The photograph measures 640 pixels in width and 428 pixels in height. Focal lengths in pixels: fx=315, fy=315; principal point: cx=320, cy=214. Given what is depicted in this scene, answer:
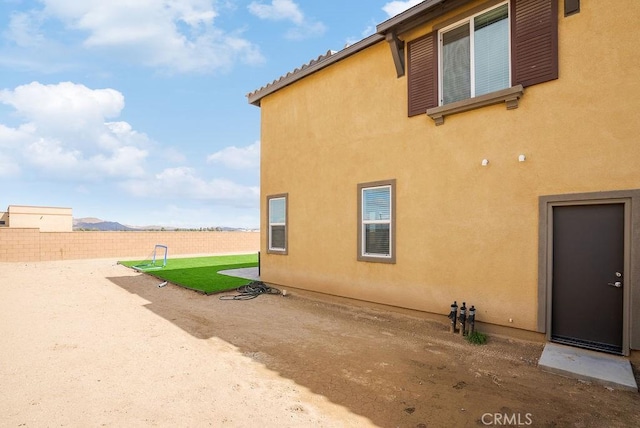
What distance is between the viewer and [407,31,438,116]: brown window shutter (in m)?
6.41

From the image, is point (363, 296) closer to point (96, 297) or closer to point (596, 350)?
point (596, 350)

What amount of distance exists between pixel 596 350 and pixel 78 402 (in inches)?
269

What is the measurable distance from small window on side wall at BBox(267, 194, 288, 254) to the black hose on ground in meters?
1.14

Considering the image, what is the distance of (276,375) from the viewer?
4.20 meters

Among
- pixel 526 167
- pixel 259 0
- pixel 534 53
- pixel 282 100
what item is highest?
pixel 259 0

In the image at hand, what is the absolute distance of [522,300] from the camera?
205 inches

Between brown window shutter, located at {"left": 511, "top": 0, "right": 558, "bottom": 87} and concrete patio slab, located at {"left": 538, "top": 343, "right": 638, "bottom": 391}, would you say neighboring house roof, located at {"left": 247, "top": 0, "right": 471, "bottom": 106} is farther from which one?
concrete patio slab, located at {"left": 538, "top": 343, "right": 638, "bottom": 391}

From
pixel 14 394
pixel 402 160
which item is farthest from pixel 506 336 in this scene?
pixel 14 394

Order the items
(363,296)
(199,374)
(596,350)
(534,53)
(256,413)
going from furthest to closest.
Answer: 1. (363,296)
2. (534,53)
3. (596,350)
4. (199,374)
5. (256,413)

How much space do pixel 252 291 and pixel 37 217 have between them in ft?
Result: 141

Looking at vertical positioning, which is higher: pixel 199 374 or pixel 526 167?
pixel 526 167

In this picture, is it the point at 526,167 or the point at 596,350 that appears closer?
the point at 596,350

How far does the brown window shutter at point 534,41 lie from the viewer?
16.5ft

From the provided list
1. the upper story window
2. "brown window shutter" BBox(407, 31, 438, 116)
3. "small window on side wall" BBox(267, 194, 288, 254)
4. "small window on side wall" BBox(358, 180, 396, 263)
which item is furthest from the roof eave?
"small window on side wall" BBox(267, 194, 288, 254)
